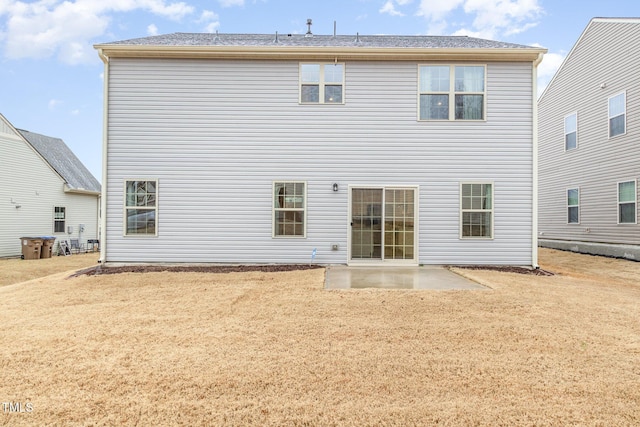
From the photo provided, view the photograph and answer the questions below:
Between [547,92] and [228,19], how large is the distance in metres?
14.5

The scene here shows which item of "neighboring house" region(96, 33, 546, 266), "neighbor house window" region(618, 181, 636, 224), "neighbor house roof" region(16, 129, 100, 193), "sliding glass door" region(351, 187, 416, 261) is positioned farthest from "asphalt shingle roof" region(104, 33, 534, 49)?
"neighbor house roof" region(16, 129, 100, 193)

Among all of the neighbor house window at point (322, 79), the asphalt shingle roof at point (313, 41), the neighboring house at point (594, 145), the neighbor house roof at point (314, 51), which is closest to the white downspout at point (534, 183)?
the neighbor house roof at point (314, 51)

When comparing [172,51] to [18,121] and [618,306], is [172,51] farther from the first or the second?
[18,121]

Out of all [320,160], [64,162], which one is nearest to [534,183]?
[320,160]

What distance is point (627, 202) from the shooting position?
38.8 feet

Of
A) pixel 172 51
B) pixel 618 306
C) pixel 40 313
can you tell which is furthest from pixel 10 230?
pixel 618 306

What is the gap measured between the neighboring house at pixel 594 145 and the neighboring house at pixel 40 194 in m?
22.9

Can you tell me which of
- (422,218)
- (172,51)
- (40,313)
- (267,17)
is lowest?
(40,313)

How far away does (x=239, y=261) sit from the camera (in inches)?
353

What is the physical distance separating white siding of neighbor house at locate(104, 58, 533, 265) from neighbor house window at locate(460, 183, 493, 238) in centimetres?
17

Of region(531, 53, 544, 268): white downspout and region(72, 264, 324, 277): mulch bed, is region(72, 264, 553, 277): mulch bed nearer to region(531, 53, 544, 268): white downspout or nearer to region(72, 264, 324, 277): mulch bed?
region(72, 264, 324, 277): mulch bed

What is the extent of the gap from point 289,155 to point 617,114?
460 inches

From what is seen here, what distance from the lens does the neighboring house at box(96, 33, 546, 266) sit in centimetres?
899

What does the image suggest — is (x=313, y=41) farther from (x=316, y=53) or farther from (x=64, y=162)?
(x=64, y=162)
